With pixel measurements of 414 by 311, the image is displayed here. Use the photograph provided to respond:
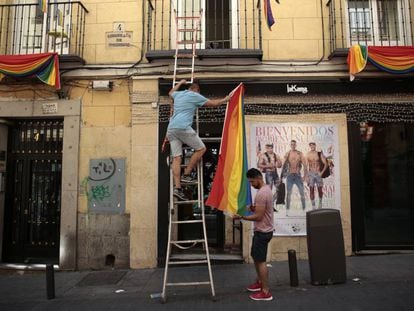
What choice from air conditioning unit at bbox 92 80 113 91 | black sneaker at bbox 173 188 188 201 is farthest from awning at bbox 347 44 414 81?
air conditioning unit at bbox 92 80 113 91

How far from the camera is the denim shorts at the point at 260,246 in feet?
19.2

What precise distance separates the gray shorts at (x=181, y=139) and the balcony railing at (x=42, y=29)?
3.90 metres

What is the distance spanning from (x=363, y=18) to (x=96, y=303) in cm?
794

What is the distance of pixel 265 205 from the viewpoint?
19.4 ft

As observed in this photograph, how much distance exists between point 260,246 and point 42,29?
7176mm

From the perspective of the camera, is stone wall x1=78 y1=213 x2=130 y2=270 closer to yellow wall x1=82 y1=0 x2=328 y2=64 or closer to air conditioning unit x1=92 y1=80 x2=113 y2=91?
air conditioning unit x1=92 y1=80 x2=113 y2=91

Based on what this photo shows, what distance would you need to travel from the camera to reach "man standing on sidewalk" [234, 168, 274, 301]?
5844 millimetres

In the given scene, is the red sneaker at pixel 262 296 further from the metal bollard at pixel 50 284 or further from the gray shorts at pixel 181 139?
the metal bollard at pixel 50 284

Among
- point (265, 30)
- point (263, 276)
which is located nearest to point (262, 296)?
point (263, 276)

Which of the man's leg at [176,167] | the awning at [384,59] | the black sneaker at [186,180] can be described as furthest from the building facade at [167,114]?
the man's leg at [176,167]

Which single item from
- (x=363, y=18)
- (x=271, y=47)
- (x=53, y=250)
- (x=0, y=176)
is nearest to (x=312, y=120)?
(x=271, y=47)

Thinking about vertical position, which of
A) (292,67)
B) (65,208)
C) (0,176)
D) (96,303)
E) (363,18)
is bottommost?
(96,303)

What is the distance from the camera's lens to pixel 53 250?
883 cm

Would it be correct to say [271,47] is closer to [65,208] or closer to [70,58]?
[70,58]
